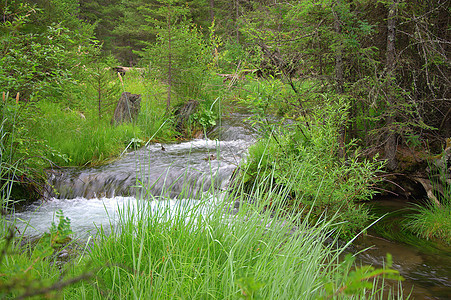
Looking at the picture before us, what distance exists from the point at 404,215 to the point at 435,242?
2.12ft

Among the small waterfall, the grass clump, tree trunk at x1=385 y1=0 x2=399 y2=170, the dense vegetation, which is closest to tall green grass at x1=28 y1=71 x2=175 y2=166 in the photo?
the dense vegetation

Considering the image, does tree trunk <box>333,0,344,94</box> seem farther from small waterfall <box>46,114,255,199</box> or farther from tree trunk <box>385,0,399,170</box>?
small waterfall <box>46,114,255,199</box>

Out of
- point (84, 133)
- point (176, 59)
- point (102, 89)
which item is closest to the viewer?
point (84, 133)

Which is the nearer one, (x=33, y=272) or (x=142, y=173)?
(x=33, y=272)

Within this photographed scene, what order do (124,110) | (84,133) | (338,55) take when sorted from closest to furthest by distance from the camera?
(338,55), (84,133), (124,110)

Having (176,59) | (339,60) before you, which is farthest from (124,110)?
(339,60)

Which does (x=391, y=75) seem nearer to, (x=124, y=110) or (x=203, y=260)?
(x=203, y=260)

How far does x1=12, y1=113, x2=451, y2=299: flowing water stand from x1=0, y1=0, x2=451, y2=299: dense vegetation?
0.29m

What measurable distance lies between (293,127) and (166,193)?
6.57 ft

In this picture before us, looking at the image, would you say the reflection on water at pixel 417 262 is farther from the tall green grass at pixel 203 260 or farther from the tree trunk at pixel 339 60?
the tall green grass at pixel 203 260

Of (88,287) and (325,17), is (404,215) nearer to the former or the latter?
(325,17)

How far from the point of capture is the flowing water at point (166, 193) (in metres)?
2.91

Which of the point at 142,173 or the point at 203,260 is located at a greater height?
the point at 203,260

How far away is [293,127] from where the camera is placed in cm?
473
